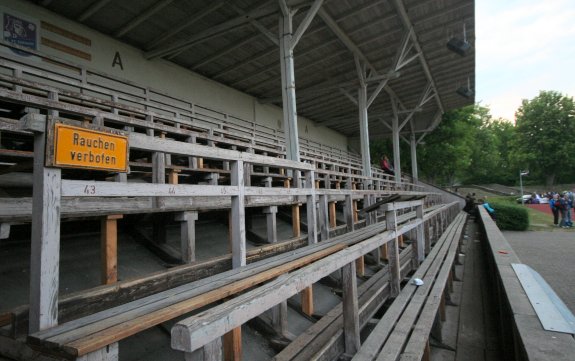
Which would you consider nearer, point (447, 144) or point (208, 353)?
point (208, 353)

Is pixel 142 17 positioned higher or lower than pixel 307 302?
higher

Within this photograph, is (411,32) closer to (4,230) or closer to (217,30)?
(217,30)

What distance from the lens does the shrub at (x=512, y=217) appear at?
16938mm

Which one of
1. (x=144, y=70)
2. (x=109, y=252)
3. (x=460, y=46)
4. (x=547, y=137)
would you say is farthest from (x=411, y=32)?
(x=547, y=137)

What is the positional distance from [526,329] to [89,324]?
9.56ft

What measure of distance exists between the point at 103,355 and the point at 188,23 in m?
8.68

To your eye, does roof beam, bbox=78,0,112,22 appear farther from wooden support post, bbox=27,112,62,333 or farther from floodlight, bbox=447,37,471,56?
floodlight, bbox=447,37,471,56

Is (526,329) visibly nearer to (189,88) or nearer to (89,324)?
(89,324)

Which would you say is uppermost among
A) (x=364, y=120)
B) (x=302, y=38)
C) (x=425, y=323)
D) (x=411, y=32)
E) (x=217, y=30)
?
(x=411, y=32)

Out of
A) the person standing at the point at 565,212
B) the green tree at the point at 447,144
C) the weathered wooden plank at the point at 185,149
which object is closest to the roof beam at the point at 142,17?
the weathered wooden plank at the point at 185,149

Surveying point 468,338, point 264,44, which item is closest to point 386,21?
point 264,44

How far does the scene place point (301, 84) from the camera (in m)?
13.6

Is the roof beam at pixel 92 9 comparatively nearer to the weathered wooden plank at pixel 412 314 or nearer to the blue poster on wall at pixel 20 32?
the blue poster on wall at pixel 20 32

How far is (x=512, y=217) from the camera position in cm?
1719
